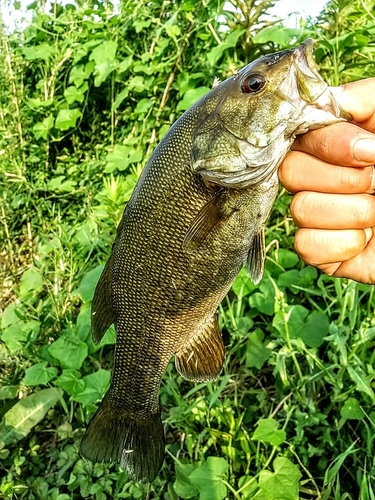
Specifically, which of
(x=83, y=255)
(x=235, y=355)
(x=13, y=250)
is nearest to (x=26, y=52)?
(x=13, y=250)

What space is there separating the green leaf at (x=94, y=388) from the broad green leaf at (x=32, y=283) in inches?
35.8

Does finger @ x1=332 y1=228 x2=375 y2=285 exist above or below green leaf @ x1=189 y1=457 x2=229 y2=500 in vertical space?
above

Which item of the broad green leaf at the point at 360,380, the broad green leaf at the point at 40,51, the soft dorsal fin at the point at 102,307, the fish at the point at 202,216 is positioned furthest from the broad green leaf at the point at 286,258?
the broad green leaf at the point at 40,51

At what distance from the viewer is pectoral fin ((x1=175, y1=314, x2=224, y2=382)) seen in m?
1.50

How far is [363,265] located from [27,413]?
5.56 ft

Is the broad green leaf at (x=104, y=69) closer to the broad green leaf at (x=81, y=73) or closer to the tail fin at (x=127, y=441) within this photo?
the broad green leaf at (x=81, y=73)

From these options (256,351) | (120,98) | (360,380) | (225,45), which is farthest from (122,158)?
(360,380)

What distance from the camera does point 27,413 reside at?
2.55m

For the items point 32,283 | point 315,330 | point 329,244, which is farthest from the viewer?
point 32,283

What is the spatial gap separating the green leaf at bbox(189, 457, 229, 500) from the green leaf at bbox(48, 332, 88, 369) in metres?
0.77

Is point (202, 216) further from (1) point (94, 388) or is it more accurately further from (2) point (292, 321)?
(1) point (94, 388)

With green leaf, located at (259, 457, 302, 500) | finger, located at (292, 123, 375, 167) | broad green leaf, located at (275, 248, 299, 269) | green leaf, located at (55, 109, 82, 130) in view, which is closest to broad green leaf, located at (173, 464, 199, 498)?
green leaf, located at (259, 457, 302, 500)

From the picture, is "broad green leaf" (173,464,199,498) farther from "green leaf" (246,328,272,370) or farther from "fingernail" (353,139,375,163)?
"fingernail" (353,139,375,163)

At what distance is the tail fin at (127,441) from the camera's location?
166 cm
